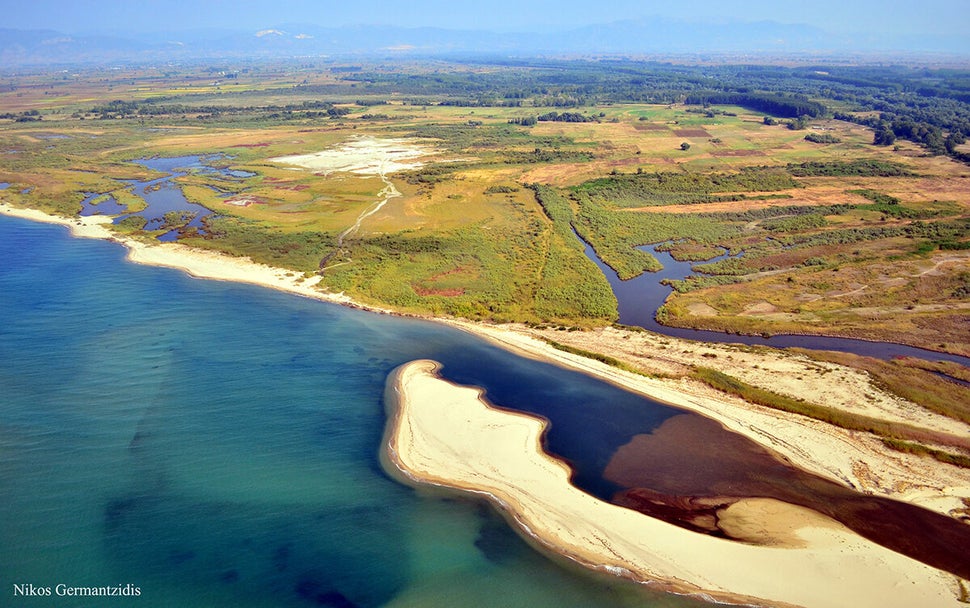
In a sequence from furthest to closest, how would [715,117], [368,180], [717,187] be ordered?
[715,117], [368,180], [717,187]

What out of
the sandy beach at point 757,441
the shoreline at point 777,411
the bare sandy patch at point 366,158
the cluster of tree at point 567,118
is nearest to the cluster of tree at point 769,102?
the cluster of tree at point 567,118

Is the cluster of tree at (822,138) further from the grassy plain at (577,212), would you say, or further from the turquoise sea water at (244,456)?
the turquoise sea water at (244,456)

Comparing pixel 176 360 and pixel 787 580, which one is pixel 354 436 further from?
pixel 787 580

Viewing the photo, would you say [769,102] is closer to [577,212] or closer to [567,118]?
[567,118]

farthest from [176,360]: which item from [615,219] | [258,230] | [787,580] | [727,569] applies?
[615,219]

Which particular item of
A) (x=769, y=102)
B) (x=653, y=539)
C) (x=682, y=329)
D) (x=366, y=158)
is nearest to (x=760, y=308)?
(x=682, y=329)
